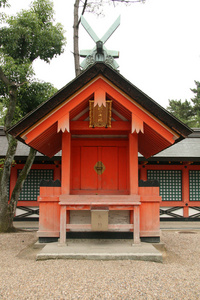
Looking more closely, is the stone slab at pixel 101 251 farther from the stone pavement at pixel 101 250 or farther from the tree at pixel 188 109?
the tree at pixel 188 109

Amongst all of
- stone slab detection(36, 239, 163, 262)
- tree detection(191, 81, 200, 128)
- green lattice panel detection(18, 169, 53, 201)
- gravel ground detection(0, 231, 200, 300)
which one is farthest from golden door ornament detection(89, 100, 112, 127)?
tree detection(191, 81, 200, 128)

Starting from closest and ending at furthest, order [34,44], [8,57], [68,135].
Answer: [68,135]
[8,57]
[34,44]

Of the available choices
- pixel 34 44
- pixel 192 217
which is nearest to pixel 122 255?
pixel 34 44

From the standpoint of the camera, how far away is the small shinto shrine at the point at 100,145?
213 inches

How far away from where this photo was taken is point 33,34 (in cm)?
947

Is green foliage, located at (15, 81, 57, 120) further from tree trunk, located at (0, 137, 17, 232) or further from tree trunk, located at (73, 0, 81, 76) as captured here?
tree trunk, located at (73, 0, 81, 76)

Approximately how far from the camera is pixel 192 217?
41.6ft

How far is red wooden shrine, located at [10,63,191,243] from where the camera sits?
541 cm

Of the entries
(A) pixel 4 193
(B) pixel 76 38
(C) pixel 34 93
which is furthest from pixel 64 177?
(B) pixel 76 38

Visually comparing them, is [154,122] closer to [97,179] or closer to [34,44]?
[97,179]

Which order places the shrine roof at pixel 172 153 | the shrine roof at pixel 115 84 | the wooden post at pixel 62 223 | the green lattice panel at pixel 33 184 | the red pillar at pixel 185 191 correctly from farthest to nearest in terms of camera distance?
the red pillar at pixel 185 191, the green lattice panel at pixel 33 184, the shrine roof at pixel 172 153, the wooden post at pixel 62 223, the shrine roof at pixel 115 84

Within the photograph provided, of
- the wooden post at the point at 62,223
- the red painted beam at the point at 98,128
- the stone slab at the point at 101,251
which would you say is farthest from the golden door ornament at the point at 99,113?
the stone slab at the point at 101,251

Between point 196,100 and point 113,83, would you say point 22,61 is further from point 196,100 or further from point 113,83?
point 196,100

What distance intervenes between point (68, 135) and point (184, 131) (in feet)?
8.28
